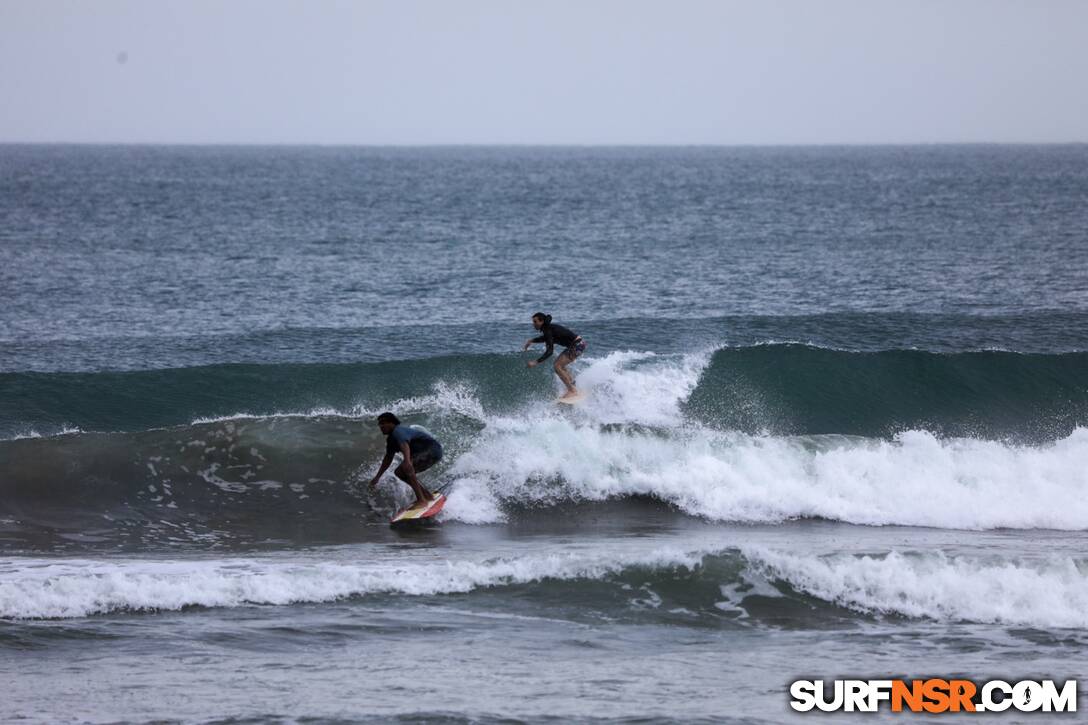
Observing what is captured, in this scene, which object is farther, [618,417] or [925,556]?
[618,417]

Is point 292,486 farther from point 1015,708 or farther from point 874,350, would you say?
point 874,350

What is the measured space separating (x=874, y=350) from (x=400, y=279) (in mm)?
16856

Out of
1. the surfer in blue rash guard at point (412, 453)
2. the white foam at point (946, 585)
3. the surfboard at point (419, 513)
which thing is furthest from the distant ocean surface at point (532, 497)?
the surfer in blue rash guard at point (412, 453)

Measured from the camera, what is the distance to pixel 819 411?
21469mm

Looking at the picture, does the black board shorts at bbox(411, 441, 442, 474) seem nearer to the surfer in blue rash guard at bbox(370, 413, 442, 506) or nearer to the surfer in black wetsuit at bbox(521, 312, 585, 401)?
the surfer in blue rash guard at bbox(370, 413, 442, 506)

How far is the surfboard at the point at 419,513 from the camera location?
15523 mm

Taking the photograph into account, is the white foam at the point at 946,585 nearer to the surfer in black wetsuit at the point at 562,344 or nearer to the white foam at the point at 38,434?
the surfer in black wetsuit at the point at 562,344

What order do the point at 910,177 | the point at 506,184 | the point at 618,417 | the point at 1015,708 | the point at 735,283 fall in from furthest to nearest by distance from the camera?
the point at 910,177, the point at 506,184, the point at 735,283, the point at 618,417, the point at 1015,708

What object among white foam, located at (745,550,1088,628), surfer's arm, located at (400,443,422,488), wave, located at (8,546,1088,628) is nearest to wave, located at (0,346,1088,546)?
surfer's arm, located at (400,443,422,488)

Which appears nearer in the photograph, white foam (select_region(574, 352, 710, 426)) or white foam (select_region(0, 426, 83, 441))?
white foam (select_region(0, 426, 83, 441))

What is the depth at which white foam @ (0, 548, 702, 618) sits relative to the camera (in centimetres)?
1212

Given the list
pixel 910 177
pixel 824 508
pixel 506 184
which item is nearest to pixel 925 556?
pixel 824 508

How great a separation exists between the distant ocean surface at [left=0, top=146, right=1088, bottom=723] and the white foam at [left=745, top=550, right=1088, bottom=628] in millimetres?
36

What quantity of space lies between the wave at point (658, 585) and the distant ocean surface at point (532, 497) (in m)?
0.04
